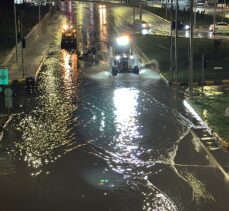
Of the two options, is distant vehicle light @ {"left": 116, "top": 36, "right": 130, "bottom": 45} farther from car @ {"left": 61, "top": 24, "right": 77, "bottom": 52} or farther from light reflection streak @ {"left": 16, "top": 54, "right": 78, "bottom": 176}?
car @ {"left": 61, "top": 24, "right": 77, "bottom": 52}

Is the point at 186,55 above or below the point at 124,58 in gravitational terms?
below

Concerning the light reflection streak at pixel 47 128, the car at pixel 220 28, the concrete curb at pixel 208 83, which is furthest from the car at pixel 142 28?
the light reflection streak at pixel 47 128

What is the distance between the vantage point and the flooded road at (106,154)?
15.6 m

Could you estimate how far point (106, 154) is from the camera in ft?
65.7

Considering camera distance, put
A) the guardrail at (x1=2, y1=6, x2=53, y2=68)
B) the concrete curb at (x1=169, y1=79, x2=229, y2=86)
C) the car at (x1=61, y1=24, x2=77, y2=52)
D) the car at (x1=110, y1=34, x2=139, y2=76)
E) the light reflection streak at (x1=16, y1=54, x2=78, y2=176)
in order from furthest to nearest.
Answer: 1. the car at (x1=61, y1=24, x2=77, y2=52)
2. the guardrail at (x1=2, y1=6, x2=53, y2=68)
3. the car at (x1=110, y1=34, x2=139, y2=76)
4. the concrete curb at (x1=169, y1=79, x2=229, y2=86)
5. the light reflection streak at (x1=16, y1=54, x2=78, y2=176)

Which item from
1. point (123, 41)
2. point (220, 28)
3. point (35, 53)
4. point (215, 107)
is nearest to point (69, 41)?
point (35, 53)

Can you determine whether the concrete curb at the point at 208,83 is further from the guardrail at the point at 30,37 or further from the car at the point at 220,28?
the car at the point at 220,28

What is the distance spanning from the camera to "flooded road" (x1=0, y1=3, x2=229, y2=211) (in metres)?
15.6

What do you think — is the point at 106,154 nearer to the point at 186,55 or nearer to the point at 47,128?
the point at 47,128

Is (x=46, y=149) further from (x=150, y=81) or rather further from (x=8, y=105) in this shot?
(x=150, y=81)

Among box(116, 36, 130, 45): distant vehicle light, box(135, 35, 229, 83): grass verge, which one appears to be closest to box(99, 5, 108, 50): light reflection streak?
box(135, 35, 229, 83): grass verge

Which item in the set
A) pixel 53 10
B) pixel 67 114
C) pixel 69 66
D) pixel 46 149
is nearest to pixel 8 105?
pixel 67 114

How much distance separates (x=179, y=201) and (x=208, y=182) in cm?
188

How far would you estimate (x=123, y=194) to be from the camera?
16.0 meters
